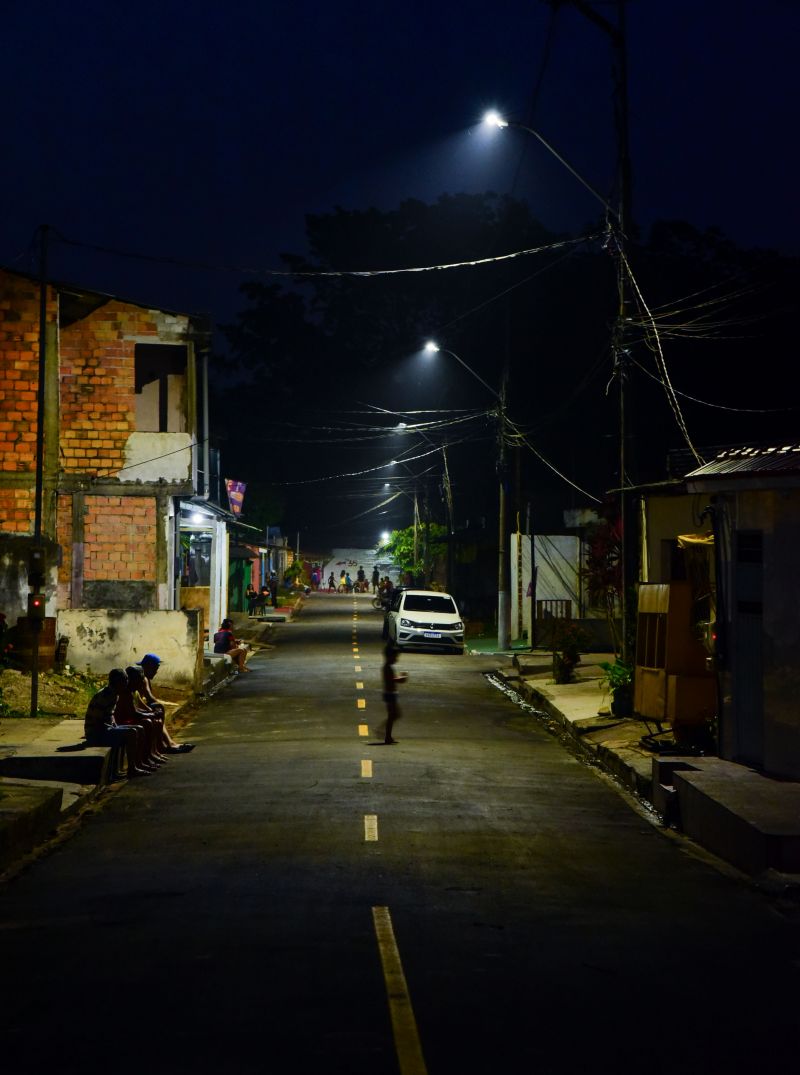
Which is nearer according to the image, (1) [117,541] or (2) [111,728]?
(2) [111,728]

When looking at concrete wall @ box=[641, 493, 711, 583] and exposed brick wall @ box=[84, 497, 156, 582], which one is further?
exposed brick wall @ box=[84, 497, 156, 582]

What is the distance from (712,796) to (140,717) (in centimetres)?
826

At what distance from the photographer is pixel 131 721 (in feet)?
59.6

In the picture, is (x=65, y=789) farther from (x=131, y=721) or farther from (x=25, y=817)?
(x=25, y=817)

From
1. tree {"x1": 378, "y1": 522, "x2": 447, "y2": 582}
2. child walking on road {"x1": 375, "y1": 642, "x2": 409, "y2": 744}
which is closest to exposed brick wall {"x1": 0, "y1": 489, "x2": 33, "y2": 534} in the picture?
child walking on road {"x1": 375, "y1": 642, "x2": 409, "y2": 744}

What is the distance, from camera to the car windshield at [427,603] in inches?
1593

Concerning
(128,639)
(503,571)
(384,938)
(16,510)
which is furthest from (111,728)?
(503,571)

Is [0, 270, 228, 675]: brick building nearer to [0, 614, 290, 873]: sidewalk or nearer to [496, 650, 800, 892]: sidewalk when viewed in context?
[0, 614, 290, 873]: sidewalk

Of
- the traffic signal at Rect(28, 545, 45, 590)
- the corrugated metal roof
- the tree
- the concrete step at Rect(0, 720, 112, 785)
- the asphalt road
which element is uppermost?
the tree

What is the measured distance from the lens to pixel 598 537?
1211 inches

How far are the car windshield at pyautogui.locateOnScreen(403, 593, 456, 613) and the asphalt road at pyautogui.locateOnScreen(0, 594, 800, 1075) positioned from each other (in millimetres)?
23238

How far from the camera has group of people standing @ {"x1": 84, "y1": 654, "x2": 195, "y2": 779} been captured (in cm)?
1742

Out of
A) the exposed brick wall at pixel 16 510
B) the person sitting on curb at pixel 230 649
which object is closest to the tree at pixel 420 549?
the person sitting on curb at pixel 230 649

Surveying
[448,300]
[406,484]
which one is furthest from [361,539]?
[448,300]
